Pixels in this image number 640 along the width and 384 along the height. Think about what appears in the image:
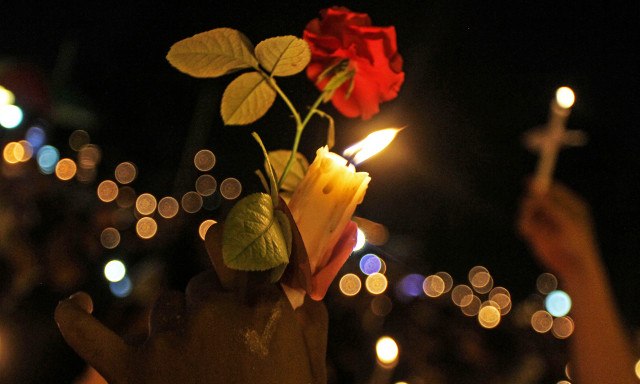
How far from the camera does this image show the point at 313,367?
0.50 meters

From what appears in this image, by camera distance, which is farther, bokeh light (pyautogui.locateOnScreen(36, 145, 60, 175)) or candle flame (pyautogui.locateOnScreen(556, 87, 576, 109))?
bokeh light (pyautogui.locateOnScreen(36, 145, 60, 175))

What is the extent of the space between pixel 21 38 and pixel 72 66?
0.21m

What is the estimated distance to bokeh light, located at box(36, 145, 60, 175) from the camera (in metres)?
1.58

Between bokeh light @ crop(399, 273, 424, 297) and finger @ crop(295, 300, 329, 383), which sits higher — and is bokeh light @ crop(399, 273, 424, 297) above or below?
above

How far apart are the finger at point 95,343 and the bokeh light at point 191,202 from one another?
1.48m

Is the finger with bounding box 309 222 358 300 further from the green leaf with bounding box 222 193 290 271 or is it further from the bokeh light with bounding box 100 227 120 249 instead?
the bokeh light with bounding box 100 227 120 249

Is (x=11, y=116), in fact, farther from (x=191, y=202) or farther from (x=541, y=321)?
(x=541, y=321)

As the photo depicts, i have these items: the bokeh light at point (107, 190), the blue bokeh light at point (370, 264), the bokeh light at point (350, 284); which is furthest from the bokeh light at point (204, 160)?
the blue bokeh light at point (370, 264)

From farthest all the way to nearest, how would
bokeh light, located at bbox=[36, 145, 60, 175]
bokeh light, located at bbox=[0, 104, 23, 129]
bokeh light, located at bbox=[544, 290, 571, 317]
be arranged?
bokeh light, located at bbox=[544, 290, 571, 317], bokeh light, located at bbox=[36, 145, 60, 175], bokeh light, located at bbox=[0, 104, 23, 129]

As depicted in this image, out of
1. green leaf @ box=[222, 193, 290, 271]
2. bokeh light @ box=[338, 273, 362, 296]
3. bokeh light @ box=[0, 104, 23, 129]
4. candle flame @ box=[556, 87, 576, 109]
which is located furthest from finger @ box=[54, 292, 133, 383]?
bokeh light @ box=[338, 273, 362, 296]

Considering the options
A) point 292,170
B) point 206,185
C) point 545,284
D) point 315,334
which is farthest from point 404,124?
point 545,284

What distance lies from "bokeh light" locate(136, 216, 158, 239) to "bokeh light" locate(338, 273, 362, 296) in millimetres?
825

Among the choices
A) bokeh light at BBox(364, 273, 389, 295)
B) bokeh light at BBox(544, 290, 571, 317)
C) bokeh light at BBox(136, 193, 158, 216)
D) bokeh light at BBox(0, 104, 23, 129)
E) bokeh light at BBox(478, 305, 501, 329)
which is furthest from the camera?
bokeh light at BBox(544, 290, 571, 317)

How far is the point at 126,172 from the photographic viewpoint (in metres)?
1.82
